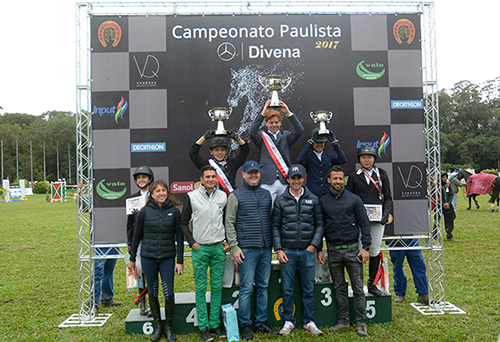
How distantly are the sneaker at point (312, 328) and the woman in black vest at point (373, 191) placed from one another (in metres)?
0.99

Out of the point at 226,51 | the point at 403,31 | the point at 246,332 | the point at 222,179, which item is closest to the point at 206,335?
the point at 246,332

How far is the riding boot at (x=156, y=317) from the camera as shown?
4.30 metres

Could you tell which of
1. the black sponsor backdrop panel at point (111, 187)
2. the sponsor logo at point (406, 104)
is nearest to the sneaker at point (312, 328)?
the black sponsor backdrop panel at point (111, 187)

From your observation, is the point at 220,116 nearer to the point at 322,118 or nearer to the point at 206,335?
the point at 322,118

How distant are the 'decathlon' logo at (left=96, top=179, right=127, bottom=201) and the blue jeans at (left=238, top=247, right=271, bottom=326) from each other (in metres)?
2.10

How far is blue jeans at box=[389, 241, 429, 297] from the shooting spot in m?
5.45

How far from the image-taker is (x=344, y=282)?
454 centimetres

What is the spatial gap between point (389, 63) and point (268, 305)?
392cm

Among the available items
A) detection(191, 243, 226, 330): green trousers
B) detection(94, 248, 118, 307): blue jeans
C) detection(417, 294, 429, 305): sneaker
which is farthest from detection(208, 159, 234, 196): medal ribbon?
detection(417, 294, 429, 305): sneaker

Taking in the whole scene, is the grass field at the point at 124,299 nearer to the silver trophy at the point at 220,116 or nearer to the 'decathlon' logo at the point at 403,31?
the silver trophy at the point at 220,116

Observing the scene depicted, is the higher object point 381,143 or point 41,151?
point 41,151

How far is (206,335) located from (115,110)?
3309 mm

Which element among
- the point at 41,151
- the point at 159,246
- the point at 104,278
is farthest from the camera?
the point at 41,151

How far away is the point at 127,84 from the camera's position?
5.30 m
